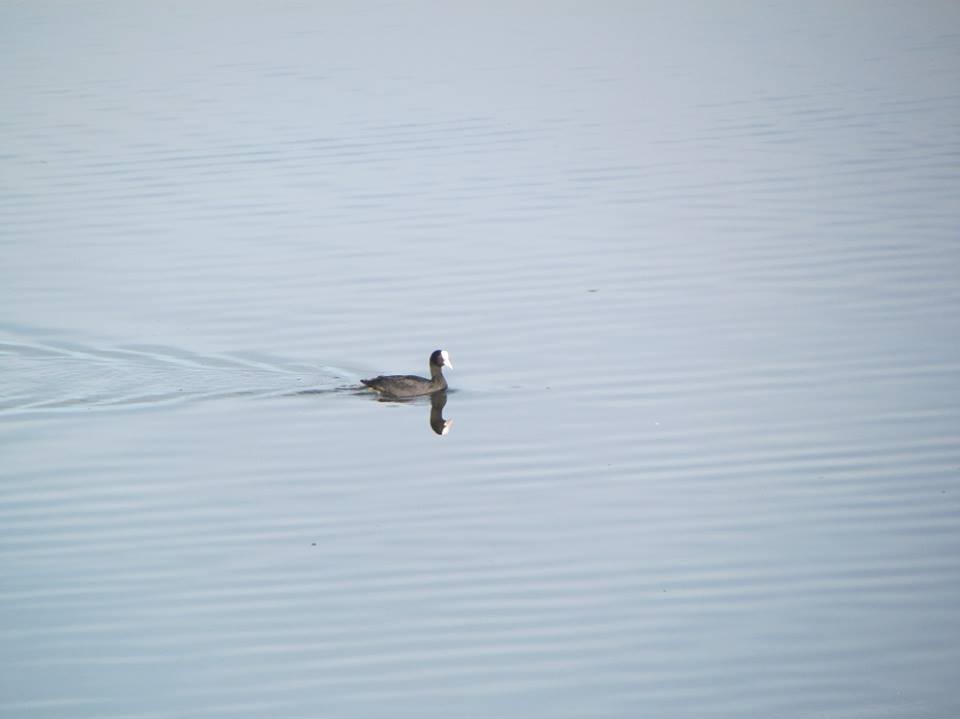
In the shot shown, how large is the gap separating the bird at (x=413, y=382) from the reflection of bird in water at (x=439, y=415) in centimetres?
6

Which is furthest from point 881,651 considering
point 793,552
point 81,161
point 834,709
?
point 81,161

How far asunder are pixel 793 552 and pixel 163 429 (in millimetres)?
6361

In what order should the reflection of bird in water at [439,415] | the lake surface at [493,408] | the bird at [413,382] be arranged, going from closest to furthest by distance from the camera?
the lake surface at [493,408] < the reflection of bird in water at [439,415] < the bird at [413,382]

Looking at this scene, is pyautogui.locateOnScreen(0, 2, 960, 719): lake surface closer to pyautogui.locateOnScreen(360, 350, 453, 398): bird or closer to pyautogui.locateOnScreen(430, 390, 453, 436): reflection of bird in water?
pyautogui.locateOnScreen(430, 390, 453, 436): reflection of bird in water

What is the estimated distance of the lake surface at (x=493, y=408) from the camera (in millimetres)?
9633

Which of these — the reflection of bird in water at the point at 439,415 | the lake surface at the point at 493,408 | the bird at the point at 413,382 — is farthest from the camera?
the bird at the point at 413,382

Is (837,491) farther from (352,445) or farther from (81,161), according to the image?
(81,161)

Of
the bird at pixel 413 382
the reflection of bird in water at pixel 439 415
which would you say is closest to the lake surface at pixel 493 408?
the reflection of bird in water at pixel 439 415

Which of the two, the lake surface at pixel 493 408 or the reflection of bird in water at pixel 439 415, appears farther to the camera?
the reflection of bird in water at pixel 439 415

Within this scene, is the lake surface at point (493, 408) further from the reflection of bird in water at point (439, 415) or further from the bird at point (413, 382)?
the bird at point (413, 382)

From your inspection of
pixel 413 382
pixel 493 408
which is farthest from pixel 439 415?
pixel 493 408

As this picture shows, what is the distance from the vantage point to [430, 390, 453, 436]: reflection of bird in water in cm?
1442

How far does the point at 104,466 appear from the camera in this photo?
43.5 feet

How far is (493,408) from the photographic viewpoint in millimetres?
14734
